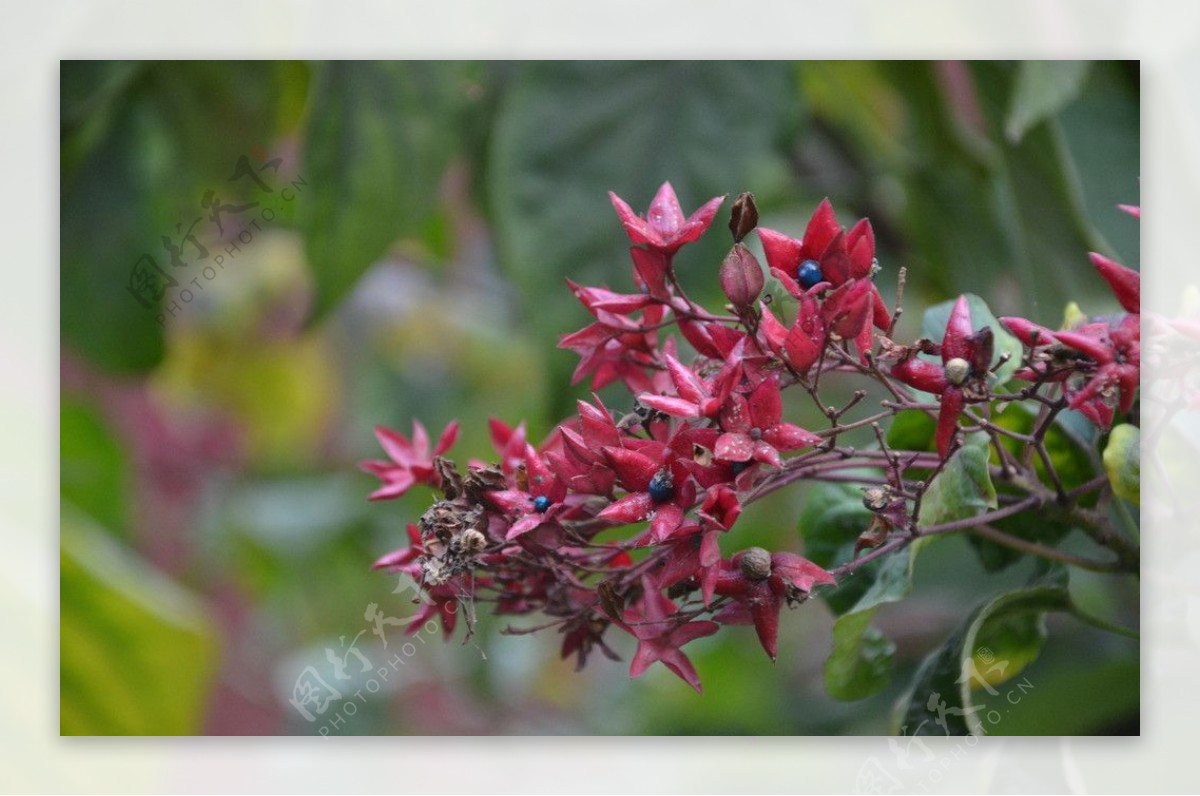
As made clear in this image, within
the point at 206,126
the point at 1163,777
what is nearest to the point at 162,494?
the point at 206,126

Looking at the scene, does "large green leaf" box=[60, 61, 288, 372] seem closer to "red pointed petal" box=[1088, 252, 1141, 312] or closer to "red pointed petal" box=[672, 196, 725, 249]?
"red pointed petal" box=[672, 196, 725, 249]

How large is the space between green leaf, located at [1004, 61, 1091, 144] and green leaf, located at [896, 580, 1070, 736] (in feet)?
0.94

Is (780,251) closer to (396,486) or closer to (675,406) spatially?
(675,406)

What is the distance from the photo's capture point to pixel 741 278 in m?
0.46

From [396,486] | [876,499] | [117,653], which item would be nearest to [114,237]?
[117,653]

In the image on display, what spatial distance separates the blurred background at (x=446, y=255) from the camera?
75 centimetres

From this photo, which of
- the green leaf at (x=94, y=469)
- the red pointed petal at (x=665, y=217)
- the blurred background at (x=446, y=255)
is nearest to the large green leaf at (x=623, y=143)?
the blurred background at (x=446, y=255)

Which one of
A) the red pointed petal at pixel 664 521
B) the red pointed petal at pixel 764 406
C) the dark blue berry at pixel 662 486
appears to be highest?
the red pointed petal at pixel 764 406

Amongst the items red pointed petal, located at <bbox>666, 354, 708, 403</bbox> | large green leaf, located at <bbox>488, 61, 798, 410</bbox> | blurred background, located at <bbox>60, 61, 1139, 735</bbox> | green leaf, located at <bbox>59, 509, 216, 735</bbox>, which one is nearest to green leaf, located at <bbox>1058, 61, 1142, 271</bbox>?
blurred background, located at <bbox>60, 61, 1139, 735</bbox>

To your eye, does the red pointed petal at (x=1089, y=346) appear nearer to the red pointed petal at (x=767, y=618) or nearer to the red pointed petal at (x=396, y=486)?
the red pointed petal at (x=767, y=618)

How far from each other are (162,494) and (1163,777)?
0.95 m

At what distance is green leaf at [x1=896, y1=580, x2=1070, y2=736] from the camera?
57cm

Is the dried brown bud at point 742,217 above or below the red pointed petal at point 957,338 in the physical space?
above

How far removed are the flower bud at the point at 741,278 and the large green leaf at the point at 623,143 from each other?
0.29 m
